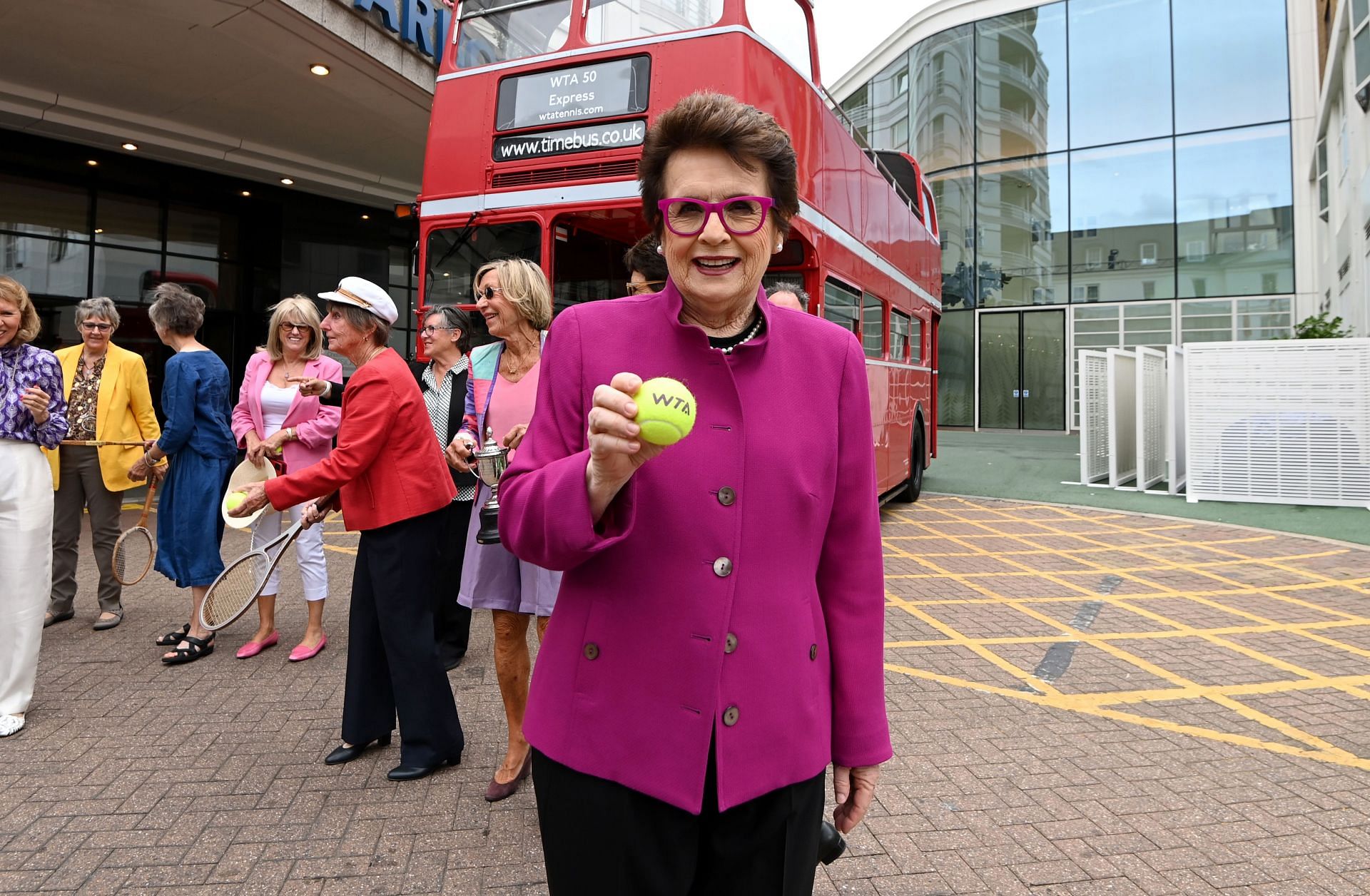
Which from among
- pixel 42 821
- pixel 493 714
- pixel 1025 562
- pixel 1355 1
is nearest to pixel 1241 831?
pixel 493 714

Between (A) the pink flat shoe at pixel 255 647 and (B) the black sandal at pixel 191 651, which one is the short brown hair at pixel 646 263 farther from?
(B) the black sandal at pixel 191 651

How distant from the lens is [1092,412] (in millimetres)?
12750

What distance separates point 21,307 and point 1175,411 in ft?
40.9

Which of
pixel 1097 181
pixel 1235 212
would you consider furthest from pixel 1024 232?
pixel 1235 212

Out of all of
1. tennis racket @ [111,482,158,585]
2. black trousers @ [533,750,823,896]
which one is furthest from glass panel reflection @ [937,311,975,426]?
black trousers @ [533,750,823,896]

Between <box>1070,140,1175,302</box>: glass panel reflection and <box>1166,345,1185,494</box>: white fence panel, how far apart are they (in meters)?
12.9

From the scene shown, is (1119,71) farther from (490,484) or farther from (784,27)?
(490,484)

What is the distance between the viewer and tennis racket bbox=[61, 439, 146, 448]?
5254 mm

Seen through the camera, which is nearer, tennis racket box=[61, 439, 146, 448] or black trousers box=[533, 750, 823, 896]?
black trousers box=[533, 750, 823, 896]

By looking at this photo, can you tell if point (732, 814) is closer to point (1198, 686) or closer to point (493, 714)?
point (493, 714)

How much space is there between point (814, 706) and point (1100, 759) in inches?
114

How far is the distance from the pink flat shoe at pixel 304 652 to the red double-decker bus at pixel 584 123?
2.64 meters

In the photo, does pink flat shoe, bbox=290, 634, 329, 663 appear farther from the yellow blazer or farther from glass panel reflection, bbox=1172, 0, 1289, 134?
glass panel reflection, bbox=1172, 0, 1289, 134

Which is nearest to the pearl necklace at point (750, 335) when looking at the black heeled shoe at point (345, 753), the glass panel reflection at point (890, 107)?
the black heeled shoe at point (345, 753)
